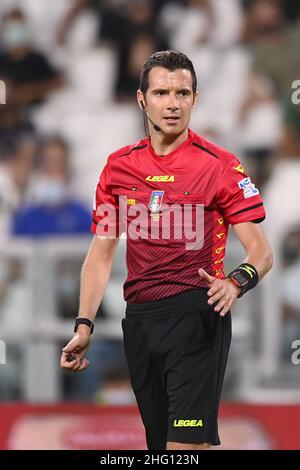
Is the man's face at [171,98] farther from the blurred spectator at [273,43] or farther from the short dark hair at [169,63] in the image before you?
the blurred spectator at [273,43]

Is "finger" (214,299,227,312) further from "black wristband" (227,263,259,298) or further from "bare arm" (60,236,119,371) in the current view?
"bare arm" (60,236,119,371)

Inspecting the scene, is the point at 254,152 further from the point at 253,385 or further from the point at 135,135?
the point at 253,385

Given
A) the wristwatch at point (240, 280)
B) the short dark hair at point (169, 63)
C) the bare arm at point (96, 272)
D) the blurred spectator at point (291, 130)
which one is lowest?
the wristwatch at point (240, 280)

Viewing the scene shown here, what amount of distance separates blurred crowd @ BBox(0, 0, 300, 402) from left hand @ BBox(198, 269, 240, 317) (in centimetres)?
495

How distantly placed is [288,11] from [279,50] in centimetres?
42

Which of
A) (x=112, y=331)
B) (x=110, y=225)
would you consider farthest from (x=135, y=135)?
(x=110, y=225)

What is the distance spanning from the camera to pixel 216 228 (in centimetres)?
421

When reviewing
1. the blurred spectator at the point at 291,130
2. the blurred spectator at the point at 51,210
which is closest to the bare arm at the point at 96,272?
the blurred spectator at the point at 51,210

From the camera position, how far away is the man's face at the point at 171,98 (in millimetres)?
4141

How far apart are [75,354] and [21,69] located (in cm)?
641

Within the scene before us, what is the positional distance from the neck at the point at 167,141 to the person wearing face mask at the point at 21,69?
19.6ft

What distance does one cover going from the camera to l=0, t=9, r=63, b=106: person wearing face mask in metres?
10.1

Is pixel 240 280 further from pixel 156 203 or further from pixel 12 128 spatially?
pixel 12 128

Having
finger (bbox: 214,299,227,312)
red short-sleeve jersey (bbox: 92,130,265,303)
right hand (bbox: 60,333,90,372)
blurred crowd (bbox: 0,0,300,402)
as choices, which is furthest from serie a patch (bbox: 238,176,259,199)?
blurred crowd (bbox: 0,0,300,402)
